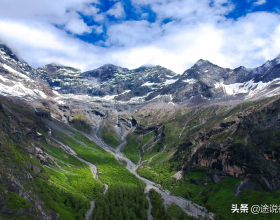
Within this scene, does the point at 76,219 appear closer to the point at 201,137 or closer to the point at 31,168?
the point at 31,168

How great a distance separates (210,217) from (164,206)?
862 inches

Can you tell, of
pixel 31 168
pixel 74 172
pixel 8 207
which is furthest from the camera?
pixel 74 172

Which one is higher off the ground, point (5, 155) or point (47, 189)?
point (5, 155)

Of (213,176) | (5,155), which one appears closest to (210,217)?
(213,176)

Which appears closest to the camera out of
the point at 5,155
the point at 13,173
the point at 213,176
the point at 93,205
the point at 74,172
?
the point at 13,173

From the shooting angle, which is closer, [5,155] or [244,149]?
[5,155]

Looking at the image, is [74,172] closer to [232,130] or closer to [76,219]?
[76,219]

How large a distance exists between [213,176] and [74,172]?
92835 millimetres

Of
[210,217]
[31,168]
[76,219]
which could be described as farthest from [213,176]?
[31,168]

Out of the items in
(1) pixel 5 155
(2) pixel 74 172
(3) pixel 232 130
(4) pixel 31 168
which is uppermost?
(3) pixel 232 130

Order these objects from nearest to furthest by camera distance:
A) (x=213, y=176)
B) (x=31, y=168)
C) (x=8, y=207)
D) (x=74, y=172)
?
(x=8, y=207) → (x=31, y=168) → (x=213, y=176) → (x=74, y=172)

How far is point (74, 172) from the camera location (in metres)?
136

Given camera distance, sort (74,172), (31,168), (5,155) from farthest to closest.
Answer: (74,172) < (31,168) < (5,155)

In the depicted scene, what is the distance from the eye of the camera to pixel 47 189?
81312 millimetres
